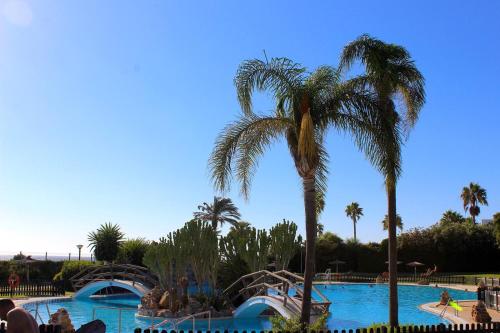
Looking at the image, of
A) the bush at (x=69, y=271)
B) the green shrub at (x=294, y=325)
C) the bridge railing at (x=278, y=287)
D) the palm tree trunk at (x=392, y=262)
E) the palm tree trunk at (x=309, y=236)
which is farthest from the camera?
the bush at (x=69, y=271)

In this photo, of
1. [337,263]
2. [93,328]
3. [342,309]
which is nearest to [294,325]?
[93,328]

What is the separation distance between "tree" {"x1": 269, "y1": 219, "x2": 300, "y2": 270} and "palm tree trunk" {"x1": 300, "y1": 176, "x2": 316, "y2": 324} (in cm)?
1394

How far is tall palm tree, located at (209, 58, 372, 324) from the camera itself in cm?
1179

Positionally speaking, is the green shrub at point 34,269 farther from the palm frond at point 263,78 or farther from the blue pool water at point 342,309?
the palm frond at point 263,78

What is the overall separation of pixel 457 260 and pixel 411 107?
41.1 m

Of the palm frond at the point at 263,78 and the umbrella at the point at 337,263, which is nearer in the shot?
the palm frond at the point at 263,78

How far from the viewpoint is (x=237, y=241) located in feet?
84.3

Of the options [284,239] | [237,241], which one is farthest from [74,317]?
[284,239]

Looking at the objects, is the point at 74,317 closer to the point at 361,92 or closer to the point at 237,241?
the point at 237,241

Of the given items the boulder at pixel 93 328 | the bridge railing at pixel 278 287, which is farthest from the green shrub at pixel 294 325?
the boulder at pixel 93 328

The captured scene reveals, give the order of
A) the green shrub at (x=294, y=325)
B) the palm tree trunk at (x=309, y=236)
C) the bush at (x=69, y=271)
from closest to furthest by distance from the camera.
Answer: the green shrub at (x=294, y=325)
the palm tree trunk at (x=309, y=236)
the bush at (x=69, y=271)

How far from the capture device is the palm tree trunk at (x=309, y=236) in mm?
11617

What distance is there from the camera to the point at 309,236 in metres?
11.6

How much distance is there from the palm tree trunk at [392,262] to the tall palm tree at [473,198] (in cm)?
6092
